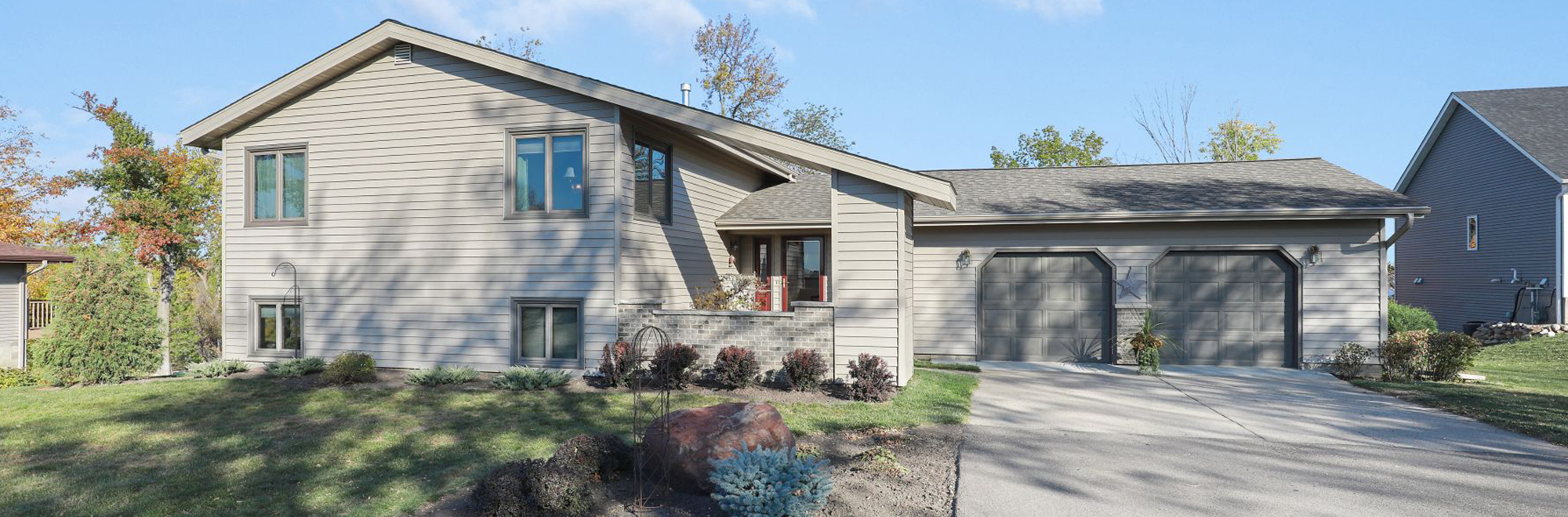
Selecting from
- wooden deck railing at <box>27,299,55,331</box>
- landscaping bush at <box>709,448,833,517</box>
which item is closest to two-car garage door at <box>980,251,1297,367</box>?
landscaping bush at <box>709,448,833,517</box>

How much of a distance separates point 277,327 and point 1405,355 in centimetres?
1658

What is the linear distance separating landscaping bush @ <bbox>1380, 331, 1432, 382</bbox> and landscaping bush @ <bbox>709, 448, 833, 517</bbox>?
1074 centimetres

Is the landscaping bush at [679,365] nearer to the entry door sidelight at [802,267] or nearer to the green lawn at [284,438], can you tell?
the green lawn at [284,438]

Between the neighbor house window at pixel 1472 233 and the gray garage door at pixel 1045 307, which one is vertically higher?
the neighbor house window at pixel 1472 233

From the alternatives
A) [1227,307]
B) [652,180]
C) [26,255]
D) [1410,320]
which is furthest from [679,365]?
[26,255]

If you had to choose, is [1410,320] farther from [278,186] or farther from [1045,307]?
[278,186]

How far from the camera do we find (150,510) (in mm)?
4895

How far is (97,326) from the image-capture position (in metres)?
10.6

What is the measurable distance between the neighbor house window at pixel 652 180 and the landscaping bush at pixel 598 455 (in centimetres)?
562

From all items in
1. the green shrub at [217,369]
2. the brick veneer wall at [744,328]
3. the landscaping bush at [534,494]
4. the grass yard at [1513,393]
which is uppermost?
the brick veneer wall at [744,328]

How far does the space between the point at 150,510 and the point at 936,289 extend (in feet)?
35.3

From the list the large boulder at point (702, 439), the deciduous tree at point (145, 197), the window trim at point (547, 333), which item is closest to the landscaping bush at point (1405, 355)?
Answer: the large boulder at point (702, 439)

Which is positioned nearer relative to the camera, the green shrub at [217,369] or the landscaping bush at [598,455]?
the landscaping bush at [598,455]

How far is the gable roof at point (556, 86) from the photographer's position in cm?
933
